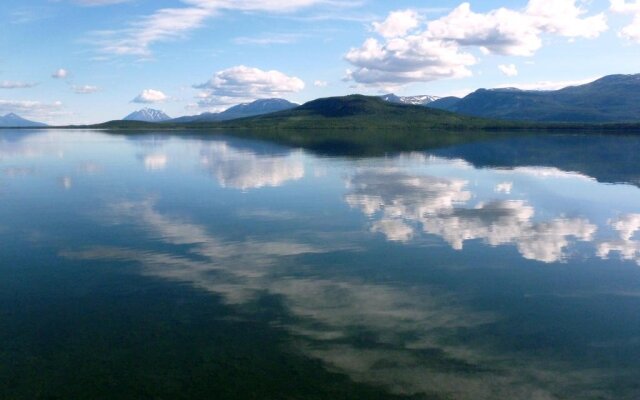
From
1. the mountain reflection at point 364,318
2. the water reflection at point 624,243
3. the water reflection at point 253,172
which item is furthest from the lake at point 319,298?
the water reflection at point 253,172

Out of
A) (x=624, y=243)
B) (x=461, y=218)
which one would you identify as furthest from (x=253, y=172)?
(x=624, y=243)

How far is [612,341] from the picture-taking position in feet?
60.6

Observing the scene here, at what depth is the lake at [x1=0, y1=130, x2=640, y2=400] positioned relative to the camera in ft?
51.6

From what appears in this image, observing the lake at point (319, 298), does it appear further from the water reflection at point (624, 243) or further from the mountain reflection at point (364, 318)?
the water reflection at point (624, 243)

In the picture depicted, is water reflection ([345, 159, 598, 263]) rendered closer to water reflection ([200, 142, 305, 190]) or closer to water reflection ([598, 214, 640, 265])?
water reflection ([598, 214, 640, 265])

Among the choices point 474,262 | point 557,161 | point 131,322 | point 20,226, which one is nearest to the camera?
point 131,322

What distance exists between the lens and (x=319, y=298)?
22391 mm

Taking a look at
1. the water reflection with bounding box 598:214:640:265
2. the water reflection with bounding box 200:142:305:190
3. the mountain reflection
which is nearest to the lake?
the mountain reflection

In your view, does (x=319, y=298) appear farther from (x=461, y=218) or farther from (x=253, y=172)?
(x=253, y=172)

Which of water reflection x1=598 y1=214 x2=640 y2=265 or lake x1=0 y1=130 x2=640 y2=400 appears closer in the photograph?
lake x1=0 y1=130 x2=640 y2=400

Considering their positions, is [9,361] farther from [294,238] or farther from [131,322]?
[294,238]

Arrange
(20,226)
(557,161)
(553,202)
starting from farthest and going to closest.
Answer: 1. (557,161)
2. (553,202)
3. (20,226)

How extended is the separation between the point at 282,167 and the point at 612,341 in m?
62.2

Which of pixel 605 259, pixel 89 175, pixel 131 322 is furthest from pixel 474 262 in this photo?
pixel 89 175
